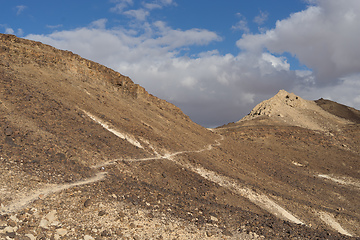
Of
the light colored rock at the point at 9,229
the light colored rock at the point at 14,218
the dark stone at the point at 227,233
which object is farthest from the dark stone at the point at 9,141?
the dark stone at the point at 227,233

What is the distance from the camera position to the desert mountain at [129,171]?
9992 mm

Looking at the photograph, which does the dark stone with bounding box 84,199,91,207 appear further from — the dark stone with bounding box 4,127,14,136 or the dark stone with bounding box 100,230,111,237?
the dark stone with bounding box 4,127,14,136

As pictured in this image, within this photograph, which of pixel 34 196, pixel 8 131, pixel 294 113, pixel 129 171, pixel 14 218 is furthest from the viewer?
pixel 294 113

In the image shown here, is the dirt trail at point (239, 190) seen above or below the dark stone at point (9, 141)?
above

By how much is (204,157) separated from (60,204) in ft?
44.1

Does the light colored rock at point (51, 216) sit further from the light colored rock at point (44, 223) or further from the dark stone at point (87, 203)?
the dark stone at point (87, 203)

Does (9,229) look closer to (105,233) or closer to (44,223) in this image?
(44,223)

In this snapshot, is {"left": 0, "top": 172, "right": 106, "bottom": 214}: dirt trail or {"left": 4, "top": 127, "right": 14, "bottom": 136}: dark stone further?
{"left": 4, "top": 127, "right": 14, "bottom": 136}: dark stone

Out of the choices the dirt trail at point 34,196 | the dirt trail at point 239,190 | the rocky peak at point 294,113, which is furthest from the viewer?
the rocky peak at point 294,113

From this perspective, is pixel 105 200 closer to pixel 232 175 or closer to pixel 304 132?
pixel 232 175

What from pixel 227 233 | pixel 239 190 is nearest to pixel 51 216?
pixel 227 233

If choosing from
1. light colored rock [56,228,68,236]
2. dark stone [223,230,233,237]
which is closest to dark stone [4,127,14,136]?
light colored rock [56,228,68,236]

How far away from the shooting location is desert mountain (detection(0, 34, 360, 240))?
9.99 m

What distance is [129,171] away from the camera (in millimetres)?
14898
